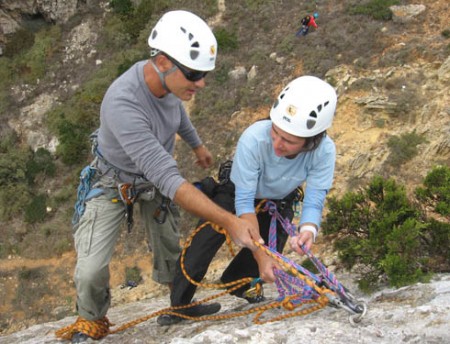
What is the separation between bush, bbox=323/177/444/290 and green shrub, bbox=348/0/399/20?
11766 millimetres

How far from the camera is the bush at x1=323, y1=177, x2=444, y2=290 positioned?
9.75ft

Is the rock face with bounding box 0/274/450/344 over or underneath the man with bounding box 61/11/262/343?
underneath

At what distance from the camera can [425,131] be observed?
924cm

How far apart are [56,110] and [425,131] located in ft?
45.6

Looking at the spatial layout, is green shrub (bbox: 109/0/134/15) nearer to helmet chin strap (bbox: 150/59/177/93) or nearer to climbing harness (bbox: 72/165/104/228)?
climbing harness (bbox: 72/165/104/228)

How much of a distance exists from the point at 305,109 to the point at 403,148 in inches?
281

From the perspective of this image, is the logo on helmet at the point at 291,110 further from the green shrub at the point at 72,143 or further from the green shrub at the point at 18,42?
the green shrub at the point at 18,42

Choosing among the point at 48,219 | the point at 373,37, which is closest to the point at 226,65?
the point at 373,37

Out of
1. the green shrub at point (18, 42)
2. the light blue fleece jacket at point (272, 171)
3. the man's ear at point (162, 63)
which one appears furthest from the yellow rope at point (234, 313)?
the green shrub at point (18, 42)

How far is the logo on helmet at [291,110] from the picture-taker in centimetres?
271

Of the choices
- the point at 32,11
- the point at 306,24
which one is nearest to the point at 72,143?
the point at 32,11

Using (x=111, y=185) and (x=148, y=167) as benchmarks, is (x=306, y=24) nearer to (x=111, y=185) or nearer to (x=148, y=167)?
(x=111, y=185)

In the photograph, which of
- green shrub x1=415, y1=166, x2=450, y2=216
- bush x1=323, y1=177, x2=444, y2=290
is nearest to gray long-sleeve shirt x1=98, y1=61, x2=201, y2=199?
bush x1=323, y1=177, x2=444, y2=290

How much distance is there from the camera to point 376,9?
45.9ft
